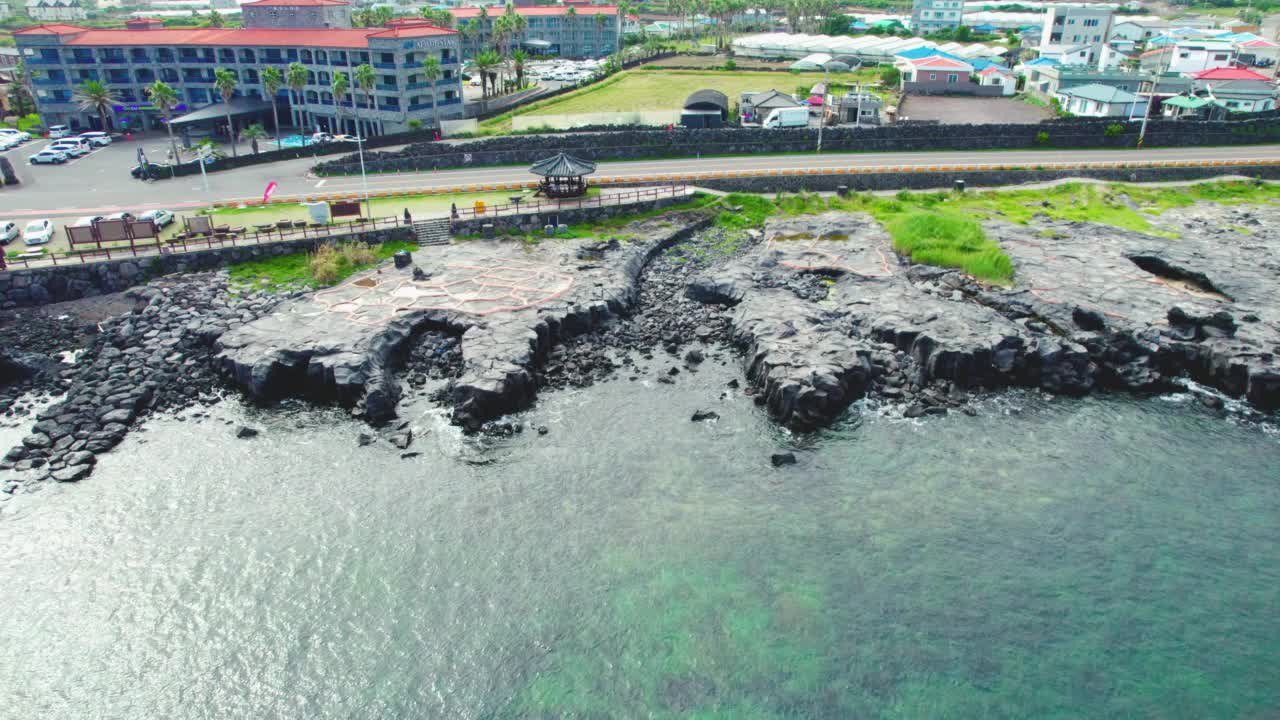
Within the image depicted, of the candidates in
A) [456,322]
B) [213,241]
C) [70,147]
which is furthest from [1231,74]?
[70,147]

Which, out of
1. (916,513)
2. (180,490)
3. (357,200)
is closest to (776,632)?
(916,513)

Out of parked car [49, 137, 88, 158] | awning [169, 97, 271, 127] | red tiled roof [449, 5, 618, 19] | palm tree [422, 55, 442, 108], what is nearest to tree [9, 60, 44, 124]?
awning [169, 97, 271, 127]

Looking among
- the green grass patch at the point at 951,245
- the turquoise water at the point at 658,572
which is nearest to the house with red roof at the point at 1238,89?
the green grass patch at the point at 951,245

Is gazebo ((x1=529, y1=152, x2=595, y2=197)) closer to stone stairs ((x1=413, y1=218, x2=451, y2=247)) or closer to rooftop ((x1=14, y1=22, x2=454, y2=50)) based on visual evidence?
stone stairs ((x1=413, y1=218, x2=451, y2=247))

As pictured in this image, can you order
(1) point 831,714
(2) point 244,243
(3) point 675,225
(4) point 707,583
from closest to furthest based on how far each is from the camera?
(1) point 831,714, (4) point 707,583, (2) point 244,243, (3) point 675,225

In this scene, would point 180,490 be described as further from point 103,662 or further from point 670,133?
point 670,133

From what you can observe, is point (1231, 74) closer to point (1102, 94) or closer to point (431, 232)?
point (1102, 94)
